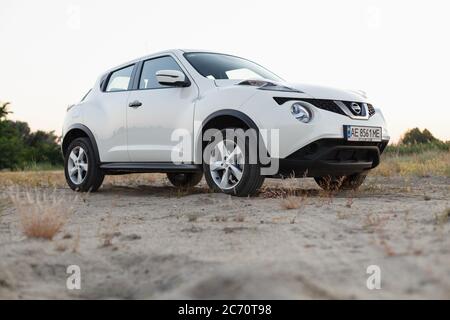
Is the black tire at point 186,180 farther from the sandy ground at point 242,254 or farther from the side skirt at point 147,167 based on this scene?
the sandy ground at point 242,254

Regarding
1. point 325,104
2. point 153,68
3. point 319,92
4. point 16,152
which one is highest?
point 153,68

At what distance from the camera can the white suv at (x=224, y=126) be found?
605 cm

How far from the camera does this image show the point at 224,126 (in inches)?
258

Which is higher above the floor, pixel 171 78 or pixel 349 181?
pixel 171 78

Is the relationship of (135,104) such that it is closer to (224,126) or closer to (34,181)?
(224,126)

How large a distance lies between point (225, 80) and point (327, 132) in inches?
55.5

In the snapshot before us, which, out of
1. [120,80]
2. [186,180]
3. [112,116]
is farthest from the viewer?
[186,180]

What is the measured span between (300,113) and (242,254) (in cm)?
277

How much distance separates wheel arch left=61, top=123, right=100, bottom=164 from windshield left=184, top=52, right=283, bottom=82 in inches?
75.0

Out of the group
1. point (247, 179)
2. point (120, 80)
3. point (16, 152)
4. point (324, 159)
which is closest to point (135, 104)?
point (120, 80)

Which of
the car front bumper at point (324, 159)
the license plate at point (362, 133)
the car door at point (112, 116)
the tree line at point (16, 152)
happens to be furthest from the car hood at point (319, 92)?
the tree line at point (16, 152)

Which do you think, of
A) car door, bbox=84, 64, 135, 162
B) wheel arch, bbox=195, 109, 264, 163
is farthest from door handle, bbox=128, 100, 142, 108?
wheel arch, bbox=195, 109, 264, 163

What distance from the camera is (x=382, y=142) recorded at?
22.6ft
